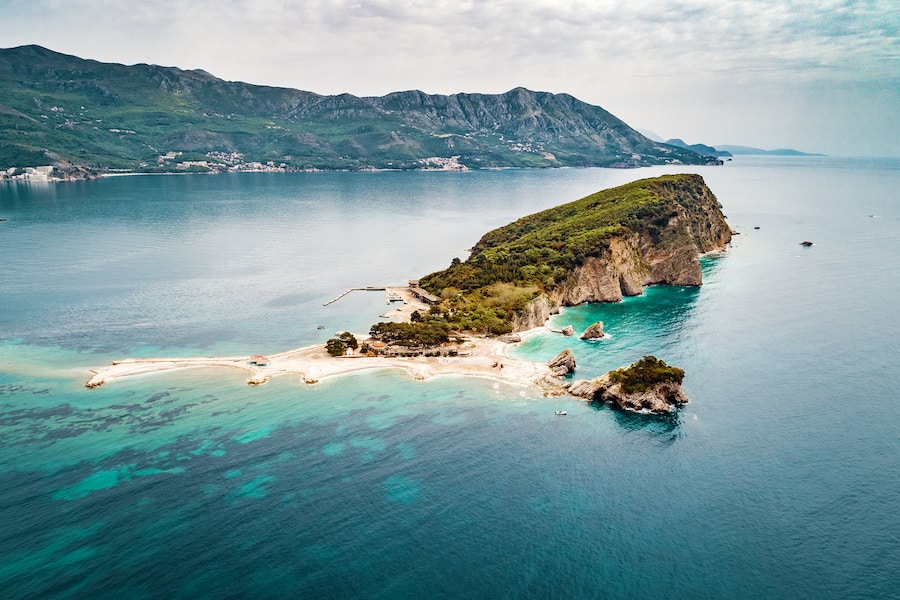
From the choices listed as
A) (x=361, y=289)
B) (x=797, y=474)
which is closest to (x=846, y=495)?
(x=797, y=474)

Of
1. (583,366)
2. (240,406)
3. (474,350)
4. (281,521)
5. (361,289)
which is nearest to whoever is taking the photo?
(281,521)

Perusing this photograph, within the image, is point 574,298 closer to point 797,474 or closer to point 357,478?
point 797,474

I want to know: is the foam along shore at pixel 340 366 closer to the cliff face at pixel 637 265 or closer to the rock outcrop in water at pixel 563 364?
the rock outcrop in water at pixel 563 364

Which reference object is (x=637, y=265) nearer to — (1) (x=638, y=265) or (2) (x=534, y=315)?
(1) (x=638, y=265)

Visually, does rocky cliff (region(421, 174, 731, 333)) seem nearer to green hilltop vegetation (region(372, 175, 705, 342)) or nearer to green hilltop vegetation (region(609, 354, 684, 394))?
green hilltop vegetation (region(372, 175, 705, 342))

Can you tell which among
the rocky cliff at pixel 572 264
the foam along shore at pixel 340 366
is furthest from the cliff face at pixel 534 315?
the foam along shore at pixel 340 366
